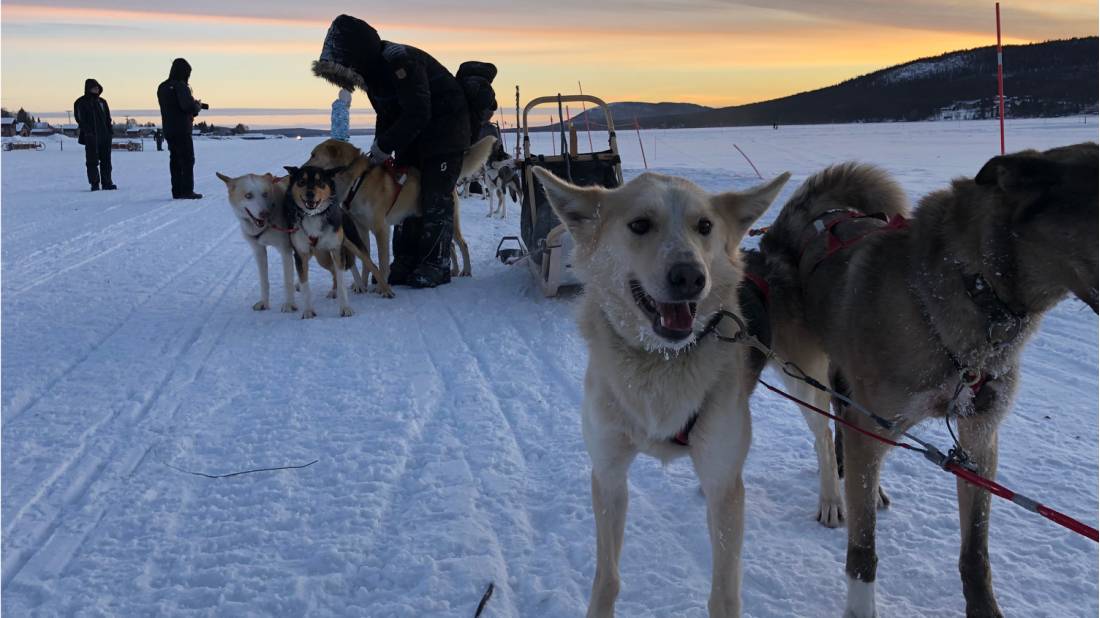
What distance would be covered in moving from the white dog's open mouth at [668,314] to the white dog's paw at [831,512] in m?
1.11

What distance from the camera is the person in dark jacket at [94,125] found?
14062 millimetres

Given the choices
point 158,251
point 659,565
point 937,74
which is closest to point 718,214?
point 659,565

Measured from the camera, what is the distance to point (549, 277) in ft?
19.1

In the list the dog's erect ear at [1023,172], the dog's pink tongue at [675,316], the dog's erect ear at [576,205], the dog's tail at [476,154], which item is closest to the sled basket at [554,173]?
the dog's tail at [476,154]

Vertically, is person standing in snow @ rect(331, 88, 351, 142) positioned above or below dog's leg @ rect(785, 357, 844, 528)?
above

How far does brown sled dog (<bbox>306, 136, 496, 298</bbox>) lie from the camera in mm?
6473

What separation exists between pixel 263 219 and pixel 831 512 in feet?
15.5

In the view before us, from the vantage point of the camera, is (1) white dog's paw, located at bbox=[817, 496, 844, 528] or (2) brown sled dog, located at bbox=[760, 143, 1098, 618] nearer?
(2) brown sled dog, located at bbox=[760, 143, 1098, 618]

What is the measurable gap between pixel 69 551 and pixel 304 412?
1340mm

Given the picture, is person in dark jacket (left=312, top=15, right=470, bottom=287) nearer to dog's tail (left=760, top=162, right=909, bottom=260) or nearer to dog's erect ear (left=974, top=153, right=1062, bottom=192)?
dog's tail (left=760, top=162, right=909, bottom=260)

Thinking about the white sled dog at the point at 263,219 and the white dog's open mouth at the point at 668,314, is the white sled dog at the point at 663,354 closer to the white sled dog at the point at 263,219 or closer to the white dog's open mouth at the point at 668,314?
the white dog's open mouth at the point at 668,314

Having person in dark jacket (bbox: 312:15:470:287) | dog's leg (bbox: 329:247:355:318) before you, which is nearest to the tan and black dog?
dog's leg (bbox: 329:247:355:318)

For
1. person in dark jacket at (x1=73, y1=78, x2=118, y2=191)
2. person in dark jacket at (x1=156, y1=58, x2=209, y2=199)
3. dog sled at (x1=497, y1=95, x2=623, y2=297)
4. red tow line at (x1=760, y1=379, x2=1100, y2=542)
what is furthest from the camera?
person in dark jacket at (x1=73, y1=78, x2=118, y2=191)

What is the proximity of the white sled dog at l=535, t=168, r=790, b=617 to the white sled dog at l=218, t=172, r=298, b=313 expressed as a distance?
164 inches
